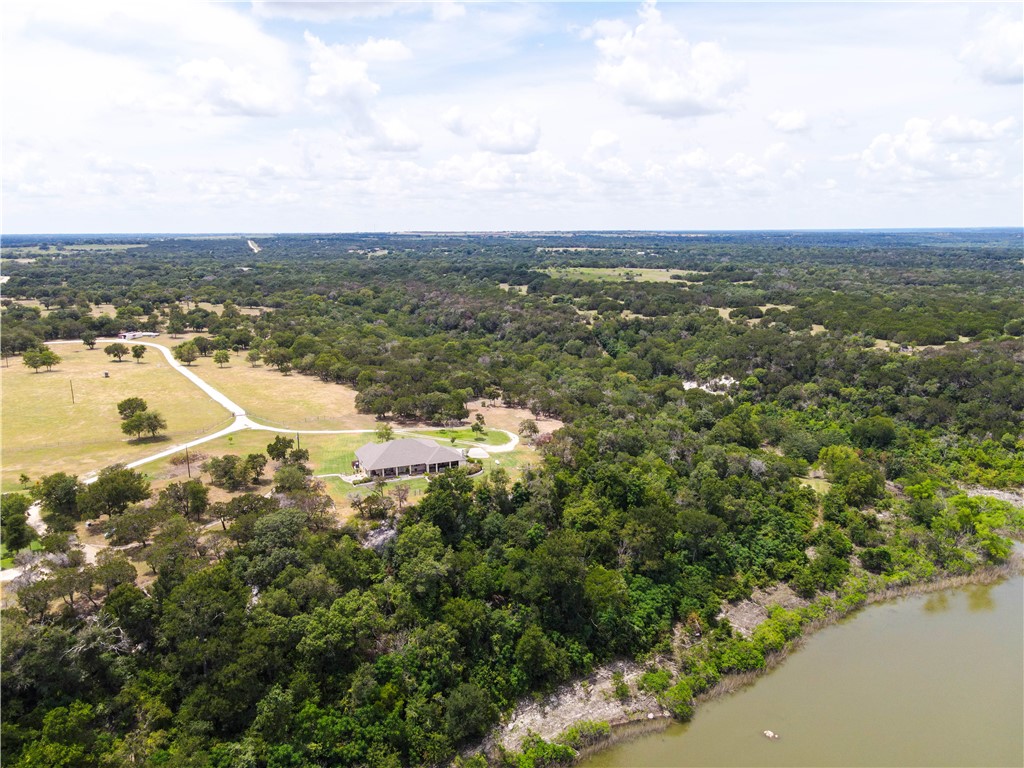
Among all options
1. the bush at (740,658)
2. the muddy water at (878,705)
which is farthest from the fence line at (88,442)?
the bush at (740,658)

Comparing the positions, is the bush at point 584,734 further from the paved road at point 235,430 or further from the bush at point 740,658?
the paved road at point 235,430

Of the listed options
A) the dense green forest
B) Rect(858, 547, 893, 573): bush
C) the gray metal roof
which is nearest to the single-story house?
the gray metal roof

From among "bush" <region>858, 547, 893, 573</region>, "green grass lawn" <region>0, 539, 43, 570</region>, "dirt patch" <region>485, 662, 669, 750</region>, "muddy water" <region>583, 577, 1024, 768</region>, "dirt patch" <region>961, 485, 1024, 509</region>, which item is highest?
"green grass lawn" <region>0, 539, 43, 570</region>

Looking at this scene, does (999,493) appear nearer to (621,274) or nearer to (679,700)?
(679,700)

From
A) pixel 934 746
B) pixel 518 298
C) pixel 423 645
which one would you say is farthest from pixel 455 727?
pixel 518 298

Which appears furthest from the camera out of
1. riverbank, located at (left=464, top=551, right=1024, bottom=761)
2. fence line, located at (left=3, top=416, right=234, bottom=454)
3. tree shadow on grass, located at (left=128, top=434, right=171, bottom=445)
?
tree shadow on grass, located at (left=128, top=434, right=171, bottom=445)

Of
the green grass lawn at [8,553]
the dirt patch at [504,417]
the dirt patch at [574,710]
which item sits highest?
the green grass lawn at [8,553]

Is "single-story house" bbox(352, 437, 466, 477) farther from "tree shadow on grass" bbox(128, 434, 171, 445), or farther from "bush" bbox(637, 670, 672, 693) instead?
"bush" bbox(637, 670, 672, 693)

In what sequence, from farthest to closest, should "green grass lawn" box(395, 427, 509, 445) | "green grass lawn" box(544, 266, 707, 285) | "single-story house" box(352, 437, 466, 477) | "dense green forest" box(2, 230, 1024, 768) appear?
"green grass lawn" box(544, 266, 707, 285) < "green grass lawn" box(395, 427, 509, 445) < "single-story house" box(352, 437, 466, 477) < "dense green forest" box(2, 230, 1024, 768)
